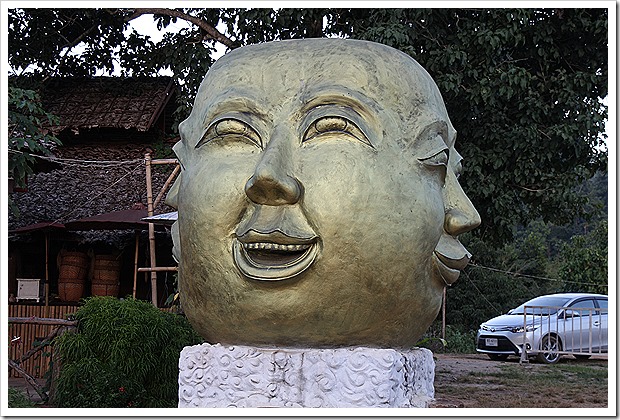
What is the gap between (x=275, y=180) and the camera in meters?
4.38

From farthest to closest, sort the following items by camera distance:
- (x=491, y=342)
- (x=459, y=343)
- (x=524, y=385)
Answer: (x=459, y=343) → (x=491, y=342) → (x=524, y=385)

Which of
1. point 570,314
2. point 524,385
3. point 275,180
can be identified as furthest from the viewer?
point 570,314

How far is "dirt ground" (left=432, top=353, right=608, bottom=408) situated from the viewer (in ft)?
28.3

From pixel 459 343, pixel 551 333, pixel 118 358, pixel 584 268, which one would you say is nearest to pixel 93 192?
pixel 118 358

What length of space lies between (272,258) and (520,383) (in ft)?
21.7

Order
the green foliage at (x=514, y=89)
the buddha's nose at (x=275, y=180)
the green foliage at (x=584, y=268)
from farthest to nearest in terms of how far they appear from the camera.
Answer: the green foliage at (x=584, y=268) < the green foliage at (x=514, y=89) < the buddha's nose at (x=275, y=180)

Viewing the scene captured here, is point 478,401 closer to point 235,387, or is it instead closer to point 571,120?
point 571,120

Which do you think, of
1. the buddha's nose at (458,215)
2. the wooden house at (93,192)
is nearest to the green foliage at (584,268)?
the wooden house at (93,192)

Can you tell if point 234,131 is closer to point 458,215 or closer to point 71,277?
point 458,215

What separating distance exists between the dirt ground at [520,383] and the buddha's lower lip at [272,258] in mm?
3343

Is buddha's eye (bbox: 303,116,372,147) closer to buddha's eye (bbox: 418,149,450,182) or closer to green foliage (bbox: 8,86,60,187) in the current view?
buddha's eye (bbox: 418,149,450,182)

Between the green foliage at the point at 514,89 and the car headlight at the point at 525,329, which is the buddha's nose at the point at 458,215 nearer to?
the green foliage at the point at 514,89

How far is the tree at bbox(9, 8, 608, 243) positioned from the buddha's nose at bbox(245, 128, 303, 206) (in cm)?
461

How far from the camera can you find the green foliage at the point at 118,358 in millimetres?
7703
